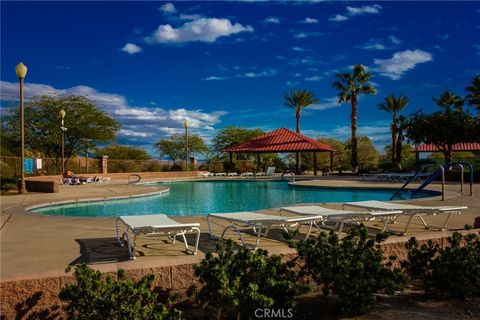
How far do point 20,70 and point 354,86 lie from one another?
100 ft

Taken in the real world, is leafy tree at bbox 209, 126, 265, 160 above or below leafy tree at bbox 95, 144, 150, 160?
above

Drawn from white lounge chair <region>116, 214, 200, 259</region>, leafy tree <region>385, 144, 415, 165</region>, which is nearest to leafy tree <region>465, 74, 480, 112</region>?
leafy tree <region>385, 144, 415, 165</region>

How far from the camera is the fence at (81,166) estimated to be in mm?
23062

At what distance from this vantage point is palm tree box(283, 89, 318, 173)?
40.6 metres

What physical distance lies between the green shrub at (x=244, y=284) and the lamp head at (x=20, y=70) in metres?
13.4

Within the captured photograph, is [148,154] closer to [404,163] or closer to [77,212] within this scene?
[404,163]

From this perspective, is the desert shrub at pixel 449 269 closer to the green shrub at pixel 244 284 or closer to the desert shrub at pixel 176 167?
the green shrub at pixel 244 284

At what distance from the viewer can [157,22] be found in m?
→ 17.4

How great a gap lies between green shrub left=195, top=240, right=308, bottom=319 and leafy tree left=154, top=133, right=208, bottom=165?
162ft

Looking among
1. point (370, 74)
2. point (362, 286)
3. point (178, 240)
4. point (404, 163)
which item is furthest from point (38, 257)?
point (404, 163)

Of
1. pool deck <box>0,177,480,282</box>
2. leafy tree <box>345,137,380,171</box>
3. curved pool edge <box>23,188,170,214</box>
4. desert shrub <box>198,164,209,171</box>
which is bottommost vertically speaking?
curved pool edge <box>23,188,170,214</box>

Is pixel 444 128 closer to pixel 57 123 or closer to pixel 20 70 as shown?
pixel 20 70

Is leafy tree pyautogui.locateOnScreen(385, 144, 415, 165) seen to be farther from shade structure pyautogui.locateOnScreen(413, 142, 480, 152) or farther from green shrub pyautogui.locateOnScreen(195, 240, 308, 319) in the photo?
green shrub pyautogui.locateOnScreen(195, 240, 308, 319)

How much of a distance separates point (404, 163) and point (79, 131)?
31608mm
